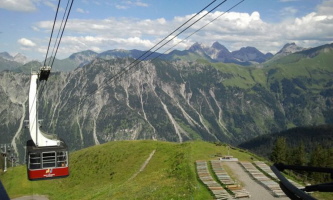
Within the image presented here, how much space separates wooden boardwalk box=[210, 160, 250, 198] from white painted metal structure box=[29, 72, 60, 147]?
2446cm

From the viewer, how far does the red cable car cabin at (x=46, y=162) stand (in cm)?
3953

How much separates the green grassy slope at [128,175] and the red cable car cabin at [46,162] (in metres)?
13.7

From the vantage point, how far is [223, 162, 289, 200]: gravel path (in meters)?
42.1

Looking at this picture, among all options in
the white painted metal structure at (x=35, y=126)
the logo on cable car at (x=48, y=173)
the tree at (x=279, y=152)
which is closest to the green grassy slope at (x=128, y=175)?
the logo on cable car at (x=48, y=173)

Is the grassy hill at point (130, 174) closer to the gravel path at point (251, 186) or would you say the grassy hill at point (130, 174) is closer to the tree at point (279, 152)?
the gravel path at point (251, 186)

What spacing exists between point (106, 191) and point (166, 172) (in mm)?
12948

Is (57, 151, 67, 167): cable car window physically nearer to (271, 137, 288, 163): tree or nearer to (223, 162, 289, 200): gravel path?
(223, 162, 289, 200): gravel path

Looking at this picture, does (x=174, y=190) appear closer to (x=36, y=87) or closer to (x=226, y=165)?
(x=226, y=165)

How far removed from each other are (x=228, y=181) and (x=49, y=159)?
26.2 metres

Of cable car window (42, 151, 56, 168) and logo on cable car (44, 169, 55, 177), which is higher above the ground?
cable car window (42, 151, 56, 168)

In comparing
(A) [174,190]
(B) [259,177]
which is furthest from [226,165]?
(A) [174,190]

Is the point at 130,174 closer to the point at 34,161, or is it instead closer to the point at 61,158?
the point at 61,158

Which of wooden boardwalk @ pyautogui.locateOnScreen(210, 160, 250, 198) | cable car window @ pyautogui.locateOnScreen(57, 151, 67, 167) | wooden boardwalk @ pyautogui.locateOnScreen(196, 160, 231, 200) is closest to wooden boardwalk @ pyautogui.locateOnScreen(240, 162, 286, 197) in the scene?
wooden boardwalk @ pyautogui.locateOnScreen(210, 160, 250, 198)

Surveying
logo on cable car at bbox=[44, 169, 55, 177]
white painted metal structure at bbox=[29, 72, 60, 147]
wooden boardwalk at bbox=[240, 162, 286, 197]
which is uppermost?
white painted metal structure at bbox=[29, 72, 60, 147]
